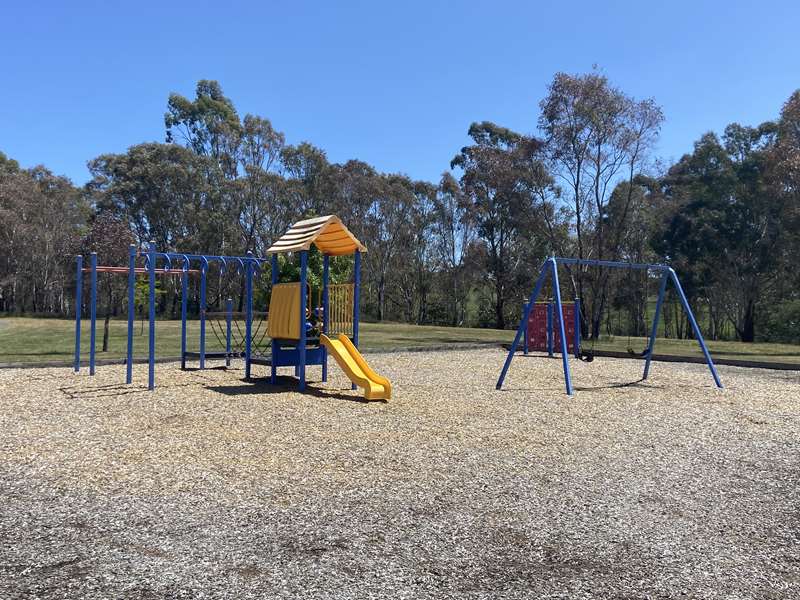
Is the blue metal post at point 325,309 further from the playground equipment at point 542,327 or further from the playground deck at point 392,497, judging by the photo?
the playground equipment at point 542,327

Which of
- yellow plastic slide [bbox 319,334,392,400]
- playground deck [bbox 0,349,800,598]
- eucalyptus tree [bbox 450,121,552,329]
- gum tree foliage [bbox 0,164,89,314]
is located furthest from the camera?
gum tree foliage [bbox 0,164,89,314]

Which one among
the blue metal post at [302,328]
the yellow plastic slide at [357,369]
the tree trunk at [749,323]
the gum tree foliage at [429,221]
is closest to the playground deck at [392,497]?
the yellow plastic slide at [357,369]

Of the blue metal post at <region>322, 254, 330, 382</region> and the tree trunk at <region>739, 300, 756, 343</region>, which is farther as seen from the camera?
the tree trunk at <region>739, 300, 756, 343</region>

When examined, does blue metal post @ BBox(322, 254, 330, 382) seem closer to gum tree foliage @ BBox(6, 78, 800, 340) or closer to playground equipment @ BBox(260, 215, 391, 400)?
playground equipment @ BBox(260, 215, 391, 400)

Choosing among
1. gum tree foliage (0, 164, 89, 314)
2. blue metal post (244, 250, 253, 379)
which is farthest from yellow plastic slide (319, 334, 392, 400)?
gum tree foliage (0, 164, 89, 314)

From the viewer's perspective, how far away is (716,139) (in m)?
39.0

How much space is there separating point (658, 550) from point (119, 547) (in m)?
3.01

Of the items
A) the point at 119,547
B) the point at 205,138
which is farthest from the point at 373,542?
the point at 205,138

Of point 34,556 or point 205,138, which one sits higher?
point 205,138

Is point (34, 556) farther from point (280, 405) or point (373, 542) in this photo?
point (280, 405)

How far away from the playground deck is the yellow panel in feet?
4.80

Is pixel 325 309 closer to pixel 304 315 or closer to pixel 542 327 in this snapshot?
pixel 304 315

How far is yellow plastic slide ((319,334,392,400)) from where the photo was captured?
9125 mm

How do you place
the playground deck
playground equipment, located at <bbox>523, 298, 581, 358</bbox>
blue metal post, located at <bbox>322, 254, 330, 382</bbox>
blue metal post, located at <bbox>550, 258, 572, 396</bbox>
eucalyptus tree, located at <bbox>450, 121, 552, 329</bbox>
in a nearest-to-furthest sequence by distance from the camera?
the playground deck < blue metal post, located at <bbox>550, 258, 572, 396</bbox> < blue metal post, located at <bbox>322, 254, 330, 382</bbox> < playground equipment, located at <bbox>523, 298, 581, 358</bbox> < eucalyptus tree, located at <bbox>450, 121, 552, 329</bbox>
